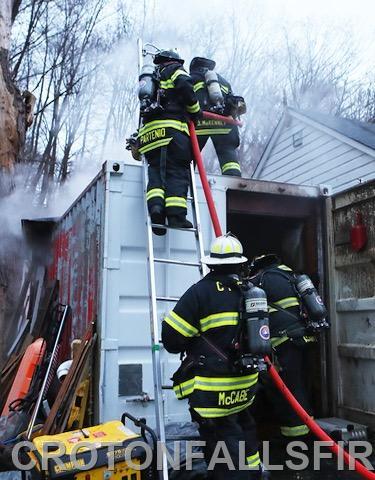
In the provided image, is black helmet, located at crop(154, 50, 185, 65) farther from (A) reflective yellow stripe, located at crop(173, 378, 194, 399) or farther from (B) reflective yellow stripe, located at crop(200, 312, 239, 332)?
(A) reflective yellow stripe, located at crop(173, 378, 194, 399)

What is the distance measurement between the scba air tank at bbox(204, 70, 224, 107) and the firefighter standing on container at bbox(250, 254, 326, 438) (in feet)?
5.68

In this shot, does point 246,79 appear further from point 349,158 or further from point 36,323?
point 36,323

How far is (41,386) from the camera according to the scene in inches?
187

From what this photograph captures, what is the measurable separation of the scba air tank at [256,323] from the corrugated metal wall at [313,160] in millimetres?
6458

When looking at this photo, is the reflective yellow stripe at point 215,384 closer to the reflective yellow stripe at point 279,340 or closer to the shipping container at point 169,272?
the shipping container at point 169,272

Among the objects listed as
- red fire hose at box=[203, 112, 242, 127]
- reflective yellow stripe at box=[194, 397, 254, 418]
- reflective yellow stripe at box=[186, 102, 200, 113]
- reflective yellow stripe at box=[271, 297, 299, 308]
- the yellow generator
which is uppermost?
red fire hose at box=[203, 112, 242, 127]

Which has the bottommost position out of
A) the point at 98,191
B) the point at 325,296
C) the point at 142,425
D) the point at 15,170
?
the point at 142,425

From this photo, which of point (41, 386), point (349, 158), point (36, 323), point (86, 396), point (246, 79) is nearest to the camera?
point (86, 396)

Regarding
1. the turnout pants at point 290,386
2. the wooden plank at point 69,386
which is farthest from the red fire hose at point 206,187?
the wooden plank at point 69,386

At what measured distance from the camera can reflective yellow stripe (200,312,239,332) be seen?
2951 mm

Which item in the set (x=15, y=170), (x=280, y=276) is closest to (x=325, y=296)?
(x=280, y=276)

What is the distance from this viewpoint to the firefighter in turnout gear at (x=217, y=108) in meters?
4.82

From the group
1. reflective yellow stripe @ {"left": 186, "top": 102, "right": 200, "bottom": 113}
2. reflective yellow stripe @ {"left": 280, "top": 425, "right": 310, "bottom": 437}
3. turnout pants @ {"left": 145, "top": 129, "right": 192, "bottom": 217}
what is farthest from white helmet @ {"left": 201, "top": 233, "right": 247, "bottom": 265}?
reflective yellow stripe @ {"left": 280, "top": 425, "right": 310, "bottom": 437}

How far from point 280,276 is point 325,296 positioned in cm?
91
